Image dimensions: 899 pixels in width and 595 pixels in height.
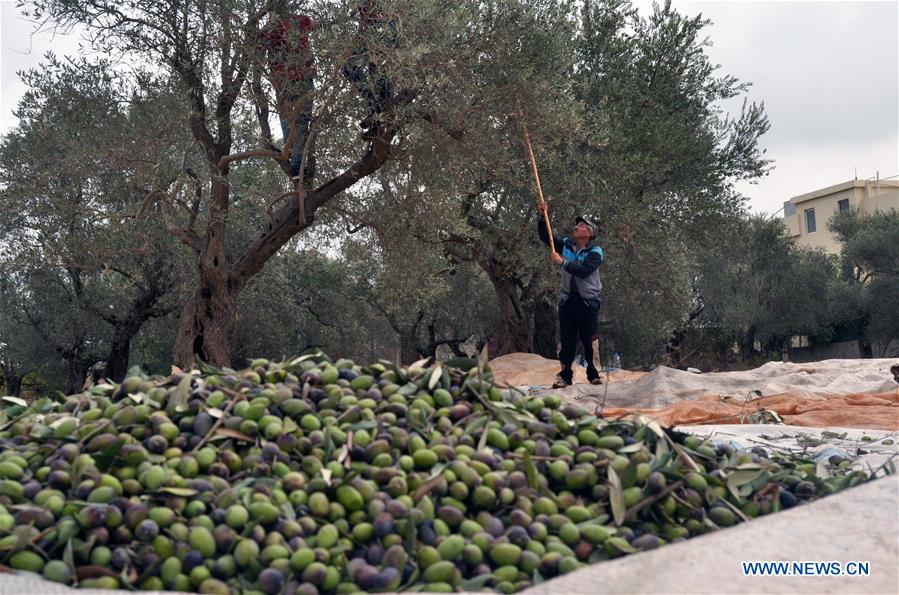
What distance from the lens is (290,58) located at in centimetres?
830

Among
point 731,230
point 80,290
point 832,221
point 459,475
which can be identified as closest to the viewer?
point 459,475

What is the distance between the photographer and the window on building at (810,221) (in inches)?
1831

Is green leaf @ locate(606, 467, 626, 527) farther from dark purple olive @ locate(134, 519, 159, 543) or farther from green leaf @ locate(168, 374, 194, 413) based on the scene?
green leaf @ locate(168, 374, 194, 413)

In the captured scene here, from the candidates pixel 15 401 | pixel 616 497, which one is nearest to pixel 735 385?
pixel 616 497

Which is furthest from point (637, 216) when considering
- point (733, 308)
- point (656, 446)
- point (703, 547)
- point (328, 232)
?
point (733, 308)

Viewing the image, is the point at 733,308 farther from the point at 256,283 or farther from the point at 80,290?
the point at 80,290

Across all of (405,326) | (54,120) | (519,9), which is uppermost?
(519,9)

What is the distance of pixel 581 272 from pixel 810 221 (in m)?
43.6

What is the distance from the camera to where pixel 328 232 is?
42.6 feet

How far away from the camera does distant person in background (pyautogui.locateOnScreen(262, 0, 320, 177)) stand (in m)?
8.34

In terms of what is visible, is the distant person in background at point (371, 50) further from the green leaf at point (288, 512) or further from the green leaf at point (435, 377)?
the green leaf at point (288, 512)

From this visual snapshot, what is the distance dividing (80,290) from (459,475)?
52.9 feet

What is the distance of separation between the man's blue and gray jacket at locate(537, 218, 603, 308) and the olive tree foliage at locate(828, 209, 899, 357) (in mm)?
21221

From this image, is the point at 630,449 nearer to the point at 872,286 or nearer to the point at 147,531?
the point at 147,531
